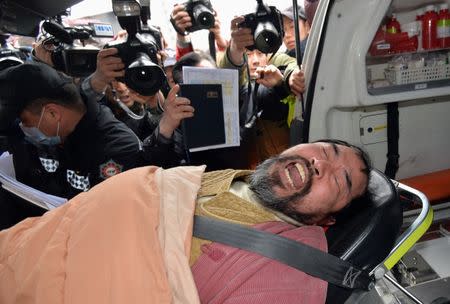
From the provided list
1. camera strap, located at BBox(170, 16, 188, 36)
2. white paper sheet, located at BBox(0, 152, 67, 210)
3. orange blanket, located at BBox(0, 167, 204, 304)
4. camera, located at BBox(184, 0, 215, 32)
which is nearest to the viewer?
orange blanket, located at BBox(0, 167, 204, 304)

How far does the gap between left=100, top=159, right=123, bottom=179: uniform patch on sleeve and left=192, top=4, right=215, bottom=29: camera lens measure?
852mm

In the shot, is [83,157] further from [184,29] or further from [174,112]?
[184,29]

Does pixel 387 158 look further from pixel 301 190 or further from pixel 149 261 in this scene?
pixel 149 261

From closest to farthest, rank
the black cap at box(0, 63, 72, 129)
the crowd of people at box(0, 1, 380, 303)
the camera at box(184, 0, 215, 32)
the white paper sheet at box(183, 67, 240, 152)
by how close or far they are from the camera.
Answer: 1. the crowd of people at box(0, 1, 380, 303)
2. the black cap at box(0, 63, 72, 129)
3. the white paper sheet at box(183, 67, 240, 152)
4. the camera at box(184, 0, 215, 32)

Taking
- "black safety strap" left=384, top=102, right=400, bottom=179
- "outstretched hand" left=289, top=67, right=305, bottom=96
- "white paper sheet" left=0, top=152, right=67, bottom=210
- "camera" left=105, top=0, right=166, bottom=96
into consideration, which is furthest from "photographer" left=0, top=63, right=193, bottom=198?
"black safety strap" left=384, top=102, right=400, bottom=179

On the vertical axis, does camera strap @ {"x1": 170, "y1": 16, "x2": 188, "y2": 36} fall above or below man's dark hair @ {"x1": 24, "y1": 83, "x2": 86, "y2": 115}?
above

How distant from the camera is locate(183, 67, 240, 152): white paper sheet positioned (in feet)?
5.74

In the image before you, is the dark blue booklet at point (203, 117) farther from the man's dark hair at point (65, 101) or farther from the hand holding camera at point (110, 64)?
the man's dark hair at point (65, 101)

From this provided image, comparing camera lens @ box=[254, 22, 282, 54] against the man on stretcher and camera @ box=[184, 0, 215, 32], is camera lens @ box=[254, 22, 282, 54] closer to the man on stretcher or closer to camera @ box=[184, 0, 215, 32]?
camera @ box=[184, 0, 215, 32]

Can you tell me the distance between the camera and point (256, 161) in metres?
2.30

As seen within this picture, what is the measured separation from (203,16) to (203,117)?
529mm

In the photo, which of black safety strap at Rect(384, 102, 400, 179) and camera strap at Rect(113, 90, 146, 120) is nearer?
black safety strap at Rect(384, 102, 400, 179)

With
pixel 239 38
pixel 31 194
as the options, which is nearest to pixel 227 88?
pixel 239 38

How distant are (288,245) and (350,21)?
1.30 m
